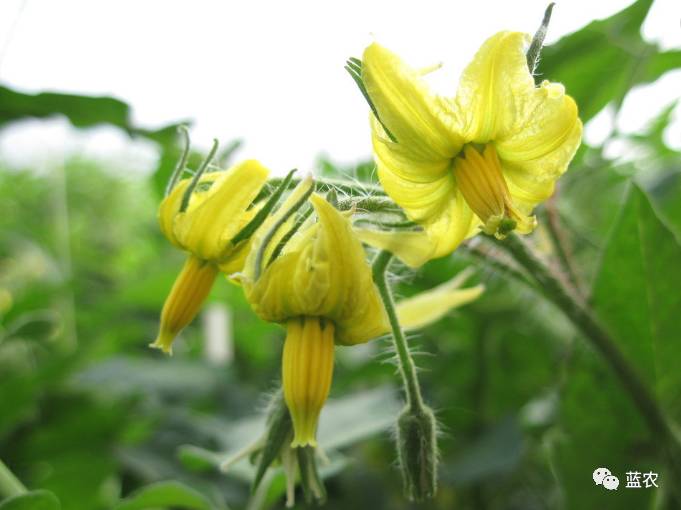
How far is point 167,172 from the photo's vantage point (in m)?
1.72

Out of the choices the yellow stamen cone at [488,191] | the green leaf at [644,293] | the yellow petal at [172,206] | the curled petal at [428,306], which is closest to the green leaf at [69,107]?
the yellow petal at [172,206]

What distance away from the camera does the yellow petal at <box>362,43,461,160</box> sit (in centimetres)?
76

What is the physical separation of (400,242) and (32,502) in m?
0.53

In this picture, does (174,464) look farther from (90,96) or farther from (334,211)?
(334,211)

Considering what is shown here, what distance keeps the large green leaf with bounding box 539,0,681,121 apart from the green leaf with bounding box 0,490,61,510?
114 cm

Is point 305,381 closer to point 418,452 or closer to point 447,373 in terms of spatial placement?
point 418,452

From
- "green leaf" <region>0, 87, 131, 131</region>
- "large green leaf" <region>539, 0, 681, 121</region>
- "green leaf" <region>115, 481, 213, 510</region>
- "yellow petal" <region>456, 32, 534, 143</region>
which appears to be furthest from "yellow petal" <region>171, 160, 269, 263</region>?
"large green leaf" <region>539, 0, 681, 121</region>

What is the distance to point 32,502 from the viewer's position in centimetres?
89

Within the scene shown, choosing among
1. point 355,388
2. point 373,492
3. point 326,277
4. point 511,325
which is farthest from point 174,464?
point 326,277

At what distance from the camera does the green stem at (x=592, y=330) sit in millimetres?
959

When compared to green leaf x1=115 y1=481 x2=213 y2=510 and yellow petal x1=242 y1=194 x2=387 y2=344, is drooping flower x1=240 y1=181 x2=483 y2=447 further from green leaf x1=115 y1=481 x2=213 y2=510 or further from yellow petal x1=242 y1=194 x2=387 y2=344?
green leaf x1=115 y1=481 x2=213 y2=510

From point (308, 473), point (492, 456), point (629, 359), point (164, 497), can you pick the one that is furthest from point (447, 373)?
point (308, 473)

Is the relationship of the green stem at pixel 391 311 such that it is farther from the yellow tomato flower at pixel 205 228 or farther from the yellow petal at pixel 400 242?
the yellow tomato flower at pixel 205 228

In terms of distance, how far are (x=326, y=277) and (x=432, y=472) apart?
11.9 inches
